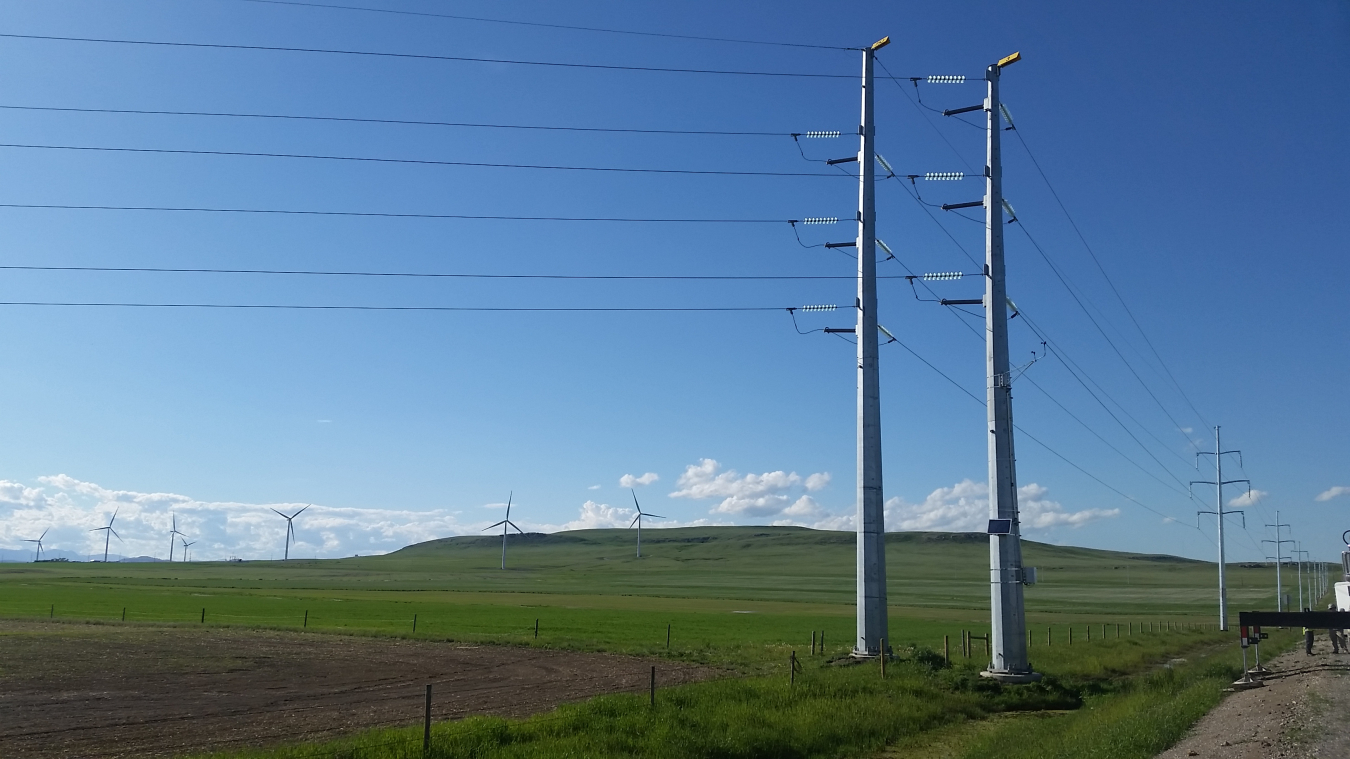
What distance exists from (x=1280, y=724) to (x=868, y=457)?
52.0 ft

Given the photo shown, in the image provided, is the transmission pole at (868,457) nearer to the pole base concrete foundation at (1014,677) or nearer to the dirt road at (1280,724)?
the pole base concrete foundation at (1014,677)

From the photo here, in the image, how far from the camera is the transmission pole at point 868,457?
113 ft

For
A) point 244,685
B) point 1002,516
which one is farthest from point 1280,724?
point 244,685

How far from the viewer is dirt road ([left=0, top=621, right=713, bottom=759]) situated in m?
24.8

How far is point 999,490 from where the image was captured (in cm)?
3431

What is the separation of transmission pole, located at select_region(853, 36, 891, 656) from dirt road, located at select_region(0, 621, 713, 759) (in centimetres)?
809

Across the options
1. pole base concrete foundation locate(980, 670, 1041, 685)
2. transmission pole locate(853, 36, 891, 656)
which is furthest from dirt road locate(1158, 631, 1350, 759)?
transmission pole locate(853, 36, 891, 656)

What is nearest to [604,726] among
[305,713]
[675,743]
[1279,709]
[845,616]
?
[675,743]

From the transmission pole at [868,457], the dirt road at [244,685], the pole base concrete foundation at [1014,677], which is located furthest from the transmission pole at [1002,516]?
the dirt road at [244,685]

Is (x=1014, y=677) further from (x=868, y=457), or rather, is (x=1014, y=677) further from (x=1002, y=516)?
(x=868, y=457)

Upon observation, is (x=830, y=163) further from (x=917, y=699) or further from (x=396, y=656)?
(x=396, y=656)

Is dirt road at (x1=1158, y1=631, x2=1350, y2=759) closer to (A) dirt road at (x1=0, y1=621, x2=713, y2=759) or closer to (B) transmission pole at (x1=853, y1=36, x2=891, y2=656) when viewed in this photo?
(B) transmission pole at (x1=853, y1=36, x2=891, y2=656)

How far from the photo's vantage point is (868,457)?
1364 inches

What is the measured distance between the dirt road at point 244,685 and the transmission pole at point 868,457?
809 centimetres
